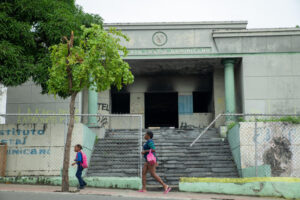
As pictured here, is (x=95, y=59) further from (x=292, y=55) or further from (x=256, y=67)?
(x=292, y=55)

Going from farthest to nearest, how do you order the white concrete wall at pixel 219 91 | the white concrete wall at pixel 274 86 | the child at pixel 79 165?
the white concrete wall at pixel 219 91
the white concrete wall at pixel 274 86
the child at pixel 79 165

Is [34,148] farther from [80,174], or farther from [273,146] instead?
[273,146]

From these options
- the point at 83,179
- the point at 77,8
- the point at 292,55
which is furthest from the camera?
the point at 292,55

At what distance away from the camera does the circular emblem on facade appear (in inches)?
685

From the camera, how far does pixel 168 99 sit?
81.3ft

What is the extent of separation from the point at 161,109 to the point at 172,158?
13.3 m

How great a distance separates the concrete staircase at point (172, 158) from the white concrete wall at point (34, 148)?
1.32 meters

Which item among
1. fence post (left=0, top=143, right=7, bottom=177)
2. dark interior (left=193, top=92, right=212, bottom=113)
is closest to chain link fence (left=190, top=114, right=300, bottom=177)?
fence post (left=0, top=143, right=7, bottom=177)

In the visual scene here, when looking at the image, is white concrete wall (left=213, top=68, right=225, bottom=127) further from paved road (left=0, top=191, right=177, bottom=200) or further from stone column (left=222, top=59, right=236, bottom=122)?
paved road (left=0, top=191, right=177, bottom=200)

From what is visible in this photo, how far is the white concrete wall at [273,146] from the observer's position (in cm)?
1179

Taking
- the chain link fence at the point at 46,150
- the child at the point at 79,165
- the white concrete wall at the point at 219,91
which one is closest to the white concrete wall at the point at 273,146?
the chain link fence at the point at 46,150

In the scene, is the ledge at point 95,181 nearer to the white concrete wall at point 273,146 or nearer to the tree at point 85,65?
the tree at point 85,65

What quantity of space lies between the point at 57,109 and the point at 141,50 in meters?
4.75

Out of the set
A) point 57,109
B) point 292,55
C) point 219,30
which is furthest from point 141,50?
point 292,55
